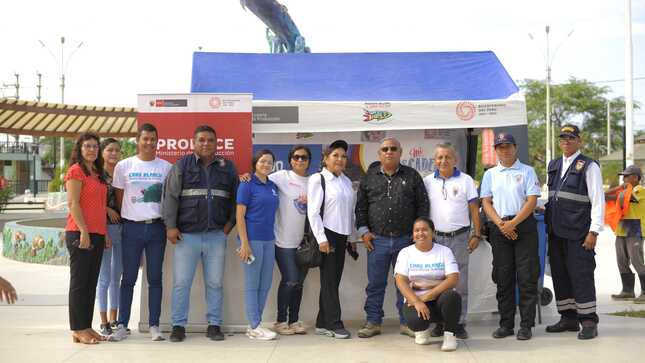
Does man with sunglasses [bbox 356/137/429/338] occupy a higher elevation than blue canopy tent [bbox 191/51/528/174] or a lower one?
lower

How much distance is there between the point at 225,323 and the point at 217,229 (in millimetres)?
1000

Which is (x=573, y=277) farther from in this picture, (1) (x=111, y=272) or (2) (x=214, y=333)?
(1) (x=111, y=272)

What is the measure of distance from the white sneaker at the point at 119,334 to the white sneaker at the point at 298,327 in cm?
147

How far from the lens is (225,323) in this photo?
631 cm

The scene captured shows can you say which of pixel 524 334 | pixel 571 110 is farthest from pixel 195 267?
pixel 571 110

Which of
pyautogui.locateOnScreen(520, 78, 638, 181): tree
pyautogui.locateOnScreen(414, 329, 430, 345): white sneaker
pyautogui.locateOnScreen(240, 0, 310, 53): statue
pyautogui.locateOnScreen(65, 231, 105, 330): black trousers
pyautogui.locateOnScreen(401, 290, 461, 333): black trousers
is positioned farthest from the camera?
pyautogui.locateOnScreen(520, 78, 638, 181): tree

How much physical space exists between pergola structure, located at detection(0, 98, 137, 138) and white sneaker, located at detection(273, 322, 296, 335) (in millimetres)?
15775

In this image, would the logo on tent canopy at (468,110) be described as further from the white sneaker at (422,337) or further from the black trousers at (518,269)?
the white sneaker at (422,337)

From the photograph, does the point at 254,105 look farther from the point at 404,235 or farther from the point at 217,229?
the point at 404,235

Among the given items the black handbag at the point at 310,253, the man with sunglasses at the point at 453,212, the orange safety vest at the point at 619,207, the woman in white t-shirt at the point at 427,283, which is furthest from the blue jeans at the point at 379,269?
the orange safety vest at the point at 619,207

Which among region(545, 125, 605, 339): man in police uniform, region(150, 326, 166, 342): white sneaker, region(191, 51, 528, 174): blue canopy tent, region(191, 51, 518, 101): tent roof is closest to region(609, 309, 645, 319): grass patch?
region(545, 125, 605, 339): man in police uniform

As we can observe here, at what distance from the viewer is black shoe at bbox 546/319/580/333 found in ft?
20.6

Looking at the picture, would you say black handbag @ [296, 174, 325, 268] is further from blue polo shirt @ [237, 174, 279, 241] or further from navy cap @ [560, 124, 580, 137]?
navy cap @ [560, 124, 580, 137]

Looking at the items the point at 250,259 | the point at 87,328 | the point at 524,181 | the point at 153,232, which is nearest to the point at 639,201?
the point at 524,181
